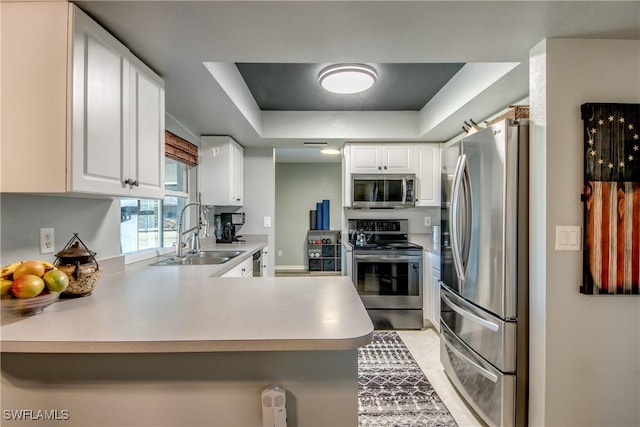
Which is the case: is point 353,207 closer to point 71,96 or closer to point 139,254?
point 139,254

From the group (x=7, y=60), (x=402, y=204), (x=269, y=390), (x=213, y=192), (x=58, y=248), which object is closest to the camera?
(x=269, y=390)

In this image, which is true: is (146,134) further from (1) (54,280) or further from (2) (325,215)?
(2) (325,215)

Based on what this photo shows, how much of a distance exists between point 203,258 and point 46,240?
1.43 meters

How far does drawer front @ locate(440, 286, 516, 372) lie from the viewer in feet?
5.50

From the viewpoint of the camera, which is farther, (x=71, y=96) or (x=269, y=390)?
(x=71, y=96)

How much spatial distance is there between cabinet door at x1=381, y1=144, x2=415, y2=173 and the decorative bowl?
326 centimetres

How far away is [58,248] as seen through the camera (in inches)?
60.1

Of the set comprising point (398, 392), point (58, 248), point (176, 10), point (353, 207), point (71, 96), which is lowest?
point (398, 392)

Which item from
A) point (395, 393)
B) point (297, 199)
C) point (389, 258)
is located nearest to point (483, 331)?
point (395, 393)

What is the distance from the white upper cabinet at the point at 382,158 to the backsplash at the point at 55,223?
2.53 meters

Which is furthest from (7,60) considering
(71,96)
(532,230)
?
(532,230)

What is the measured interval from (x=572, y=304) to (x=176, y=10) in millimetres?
2301

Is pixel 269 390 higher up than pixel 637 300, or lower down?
lower down

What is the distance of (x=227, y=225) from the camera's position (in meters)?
3.76
